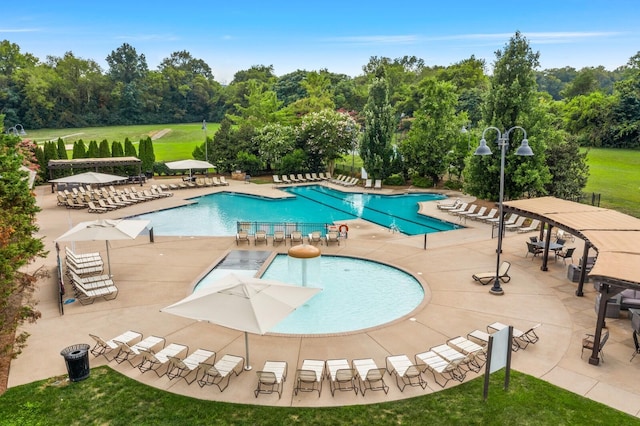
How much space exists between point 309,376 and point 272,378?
2.46 feet

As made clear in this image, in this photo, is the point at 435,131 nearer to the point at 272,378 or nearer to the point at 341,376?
the point at 341,376

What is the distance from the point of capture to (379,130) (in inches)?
1409

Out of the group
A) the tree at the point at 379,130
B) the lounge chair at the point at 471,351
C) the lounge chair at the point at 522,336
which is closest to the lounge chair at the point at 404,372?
the lounge chair at the point at 471,351

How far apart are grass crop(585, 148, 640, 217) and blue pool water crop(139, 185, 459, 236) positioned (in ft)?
38.7

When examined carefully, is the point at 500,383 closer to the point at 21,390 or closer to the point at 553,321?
the point at 553,321

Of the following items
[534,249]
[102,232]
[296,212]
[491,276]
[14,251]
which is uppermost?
[14,251]

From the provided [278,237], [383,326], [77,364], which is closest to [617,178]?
[278,237]

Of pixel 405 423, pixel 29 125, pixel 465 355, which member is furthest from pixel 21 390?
pixel 29 125

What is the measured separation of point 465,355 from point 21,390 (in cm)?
947

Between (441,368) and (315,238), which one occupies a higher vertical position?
(315,238)

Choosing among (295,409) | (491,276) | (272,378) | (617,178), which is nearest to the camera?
(295,409)

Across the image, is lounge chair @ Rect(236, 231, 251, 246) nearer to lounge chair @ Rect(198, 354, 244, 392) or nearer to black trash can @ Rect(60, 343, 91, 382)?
lounge chair @ Rect(198, 354, 244, 392)

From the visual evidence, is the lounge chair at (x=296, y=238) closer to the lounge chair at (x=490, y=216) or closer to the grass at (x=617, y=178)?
the lounge chair at (x=490, y=216)

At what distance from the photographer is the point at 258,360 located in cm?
998
